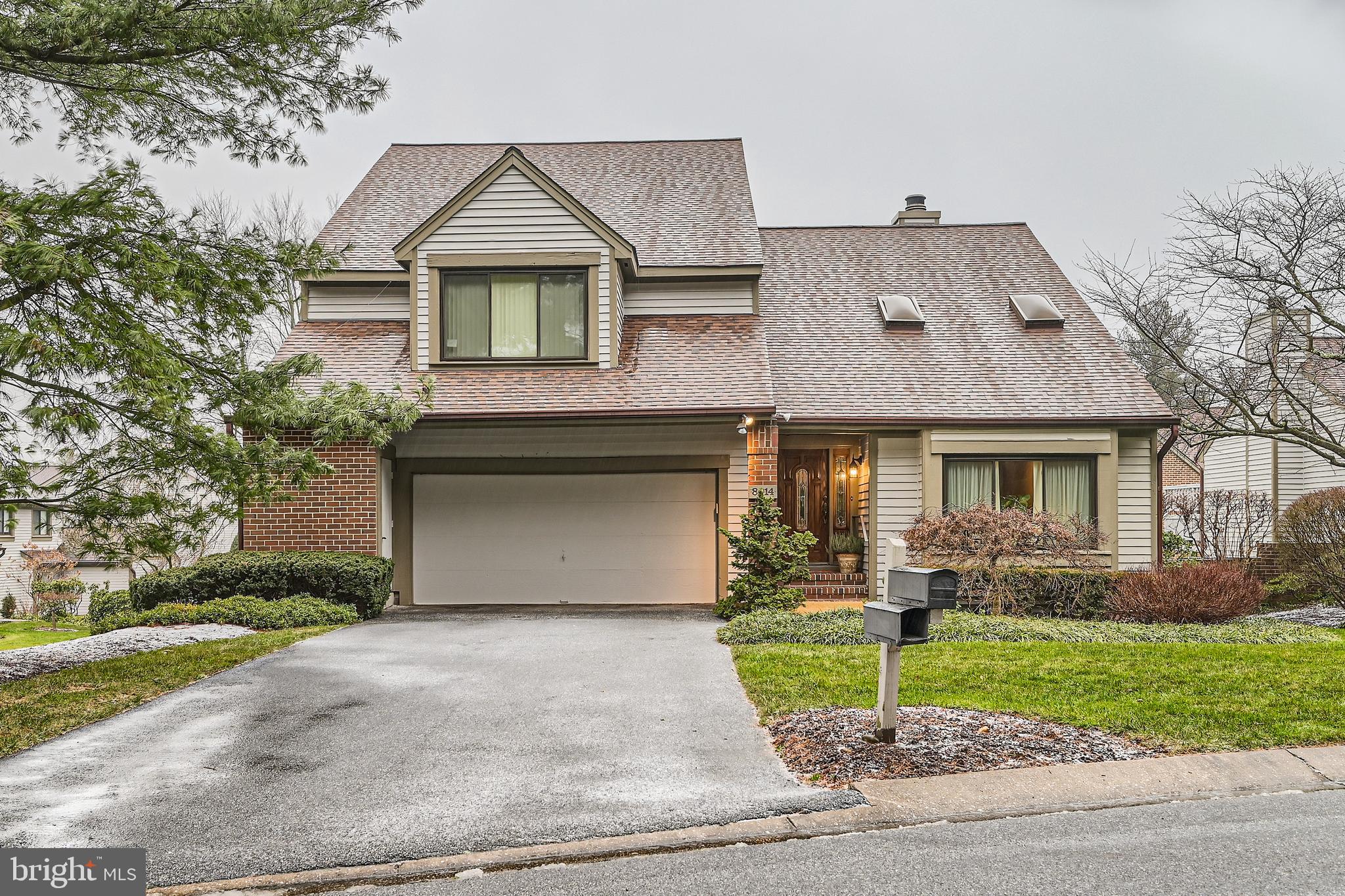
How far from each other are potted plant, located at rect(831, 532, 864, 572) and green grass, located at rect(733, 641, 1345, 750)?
20.2 feet

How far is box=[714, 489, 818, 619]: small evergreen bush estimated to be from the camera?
12727 millimetres

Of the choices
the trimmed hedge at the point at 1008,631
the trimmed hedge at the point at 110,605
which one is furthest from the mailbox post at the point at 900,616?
the trimmed hedge at the point at 110,605

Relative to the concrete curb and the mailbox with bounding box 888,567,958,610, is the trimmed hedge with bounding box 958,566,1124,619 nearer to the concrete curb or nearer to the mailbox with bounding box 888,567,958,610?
the concrete curb

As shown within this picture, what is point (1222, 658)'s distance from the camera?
8797mm

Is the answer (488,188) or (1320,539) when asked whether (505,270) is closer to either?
(488,188)

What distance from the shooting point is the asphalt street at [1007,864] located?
13.0 feet

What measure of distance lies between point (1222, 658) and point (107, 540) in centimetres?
979

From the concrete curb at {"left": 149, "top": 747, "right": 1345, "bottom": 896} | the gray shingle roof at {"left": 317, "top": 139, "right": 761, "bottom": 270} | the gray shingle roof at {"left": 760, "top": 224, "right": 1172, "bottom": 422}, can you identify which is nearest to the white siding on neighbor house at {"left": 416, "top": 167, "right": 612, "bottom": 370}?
the gray shingle roof at {"left": 317, "top": 139, "right": 761, "bottom": 270}

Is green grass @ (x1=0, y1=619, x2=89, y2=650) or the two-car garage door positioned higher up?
the two-car garage door

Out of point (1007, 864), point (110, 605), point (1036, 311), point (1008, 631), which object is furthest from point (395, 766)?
point (1036, 311)

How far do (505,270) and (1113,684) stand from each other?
10631 millimetres

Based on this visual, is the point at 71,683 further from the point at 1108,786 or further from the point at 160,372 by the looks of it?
the point at 1108,786

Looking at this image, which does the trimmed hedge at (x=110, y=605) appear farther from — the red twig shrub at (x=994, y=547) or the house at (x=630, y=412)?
the red twig shrub at (x=994, y=547)

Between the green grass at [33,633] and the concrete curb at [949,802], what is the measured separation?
50.5 ft
